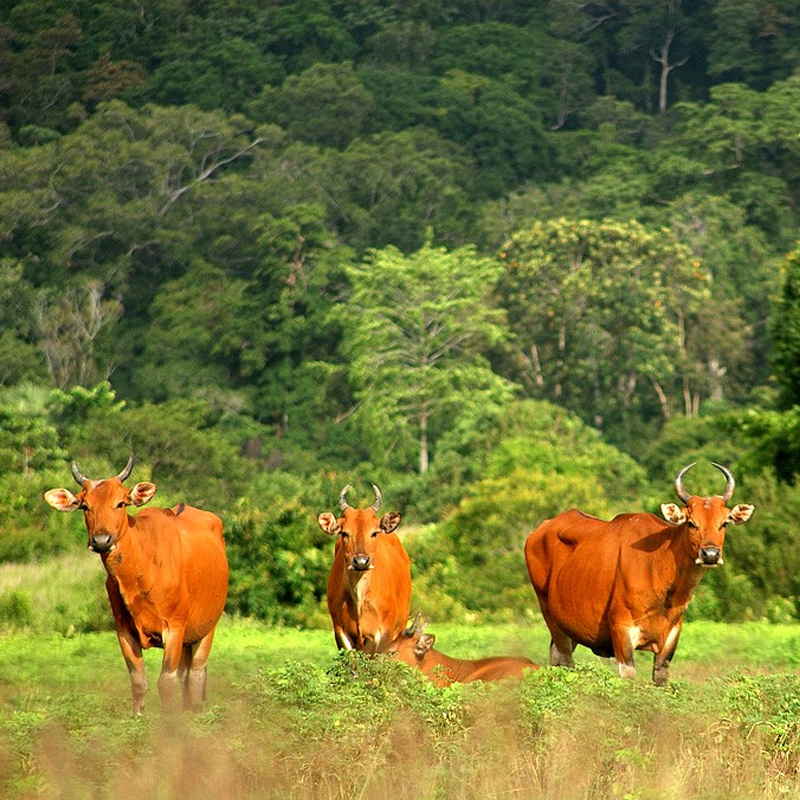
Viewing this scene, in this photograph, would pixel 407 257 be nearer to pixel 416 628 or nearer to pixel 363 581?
pixel 416 628

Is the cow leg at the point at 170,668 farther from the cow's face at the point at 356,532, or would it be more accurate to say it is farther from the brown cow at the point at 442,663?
the brown cow at the point at 442,663

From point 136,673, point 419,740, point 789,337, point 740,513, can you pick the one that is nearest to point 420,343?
point 789,337

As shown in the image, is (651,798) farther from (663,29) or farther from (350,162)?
(663,29)

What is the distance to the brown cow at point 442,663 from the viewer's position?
509 inches

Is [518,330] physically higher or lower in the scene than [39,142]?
lower

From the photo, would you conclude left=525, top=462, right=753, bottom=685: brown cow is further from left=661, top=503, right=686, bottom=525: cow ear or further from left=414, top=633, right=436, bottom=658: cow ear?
left=414, top=633, right=436, bottom=658: cow ear

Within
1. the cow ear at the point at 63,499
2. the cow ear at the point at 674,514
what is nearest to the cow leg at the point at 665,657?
the cow ear at the point at 674,514

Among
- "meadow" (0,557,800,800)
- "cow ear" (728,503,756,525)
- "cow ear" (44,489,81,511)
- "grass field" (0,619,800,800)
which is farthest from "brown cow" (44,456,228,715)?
"cow ear" (728,503,756,525)

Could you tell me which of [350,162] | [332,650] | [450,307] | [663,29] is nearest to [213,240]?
[350,162]

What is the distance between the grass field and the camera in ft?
31.6

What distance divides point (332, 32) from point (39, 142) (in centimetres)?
1872

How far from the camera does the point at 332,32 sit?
3743 inches

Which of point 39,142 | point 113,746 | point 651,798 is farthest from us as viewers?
point 39,142

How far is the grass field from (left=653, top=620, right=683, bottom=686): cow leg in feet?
2.23
